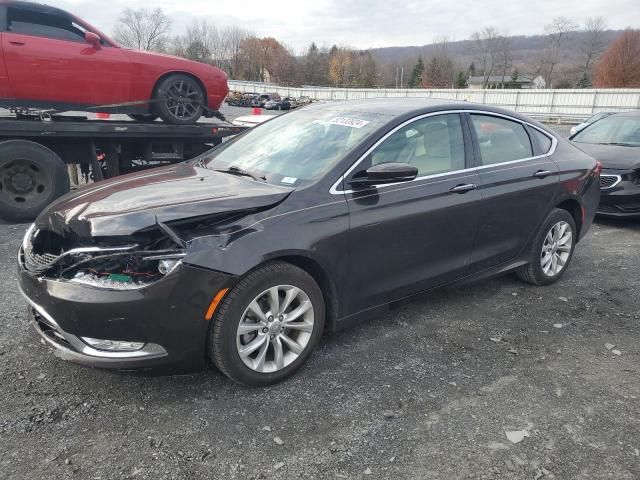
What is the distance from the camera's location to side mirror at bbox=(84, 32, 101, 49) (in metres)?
6.63

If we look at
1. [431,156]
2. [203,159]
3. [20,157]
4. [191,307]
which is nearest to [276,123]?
[203,159]

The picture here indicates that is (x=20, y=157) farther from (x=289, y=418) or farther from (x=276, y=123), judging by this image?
(x=289, y=418)

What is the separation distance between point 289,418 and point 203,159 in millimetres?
2239

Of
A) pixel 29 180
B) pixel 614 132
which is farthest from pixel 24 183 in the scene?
pixel 614 132

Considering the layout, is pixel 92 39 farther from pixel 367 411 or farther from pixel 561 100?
pixel 561 100

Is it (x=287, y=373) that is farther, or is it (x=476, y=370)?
(x=476, y=370)

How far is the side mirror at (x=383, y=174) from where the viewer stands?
3.15m

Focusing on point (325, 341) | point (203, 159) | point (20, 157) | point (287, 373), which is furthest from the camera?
point (20, 157)

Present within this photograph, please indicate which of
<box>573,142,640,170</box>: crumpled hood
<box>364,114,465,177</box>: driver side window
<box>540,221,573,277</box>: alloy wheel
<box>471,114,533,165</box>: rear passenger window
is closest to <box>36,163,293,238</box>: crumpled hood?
<box>364,114,465,177</box>: driver side window

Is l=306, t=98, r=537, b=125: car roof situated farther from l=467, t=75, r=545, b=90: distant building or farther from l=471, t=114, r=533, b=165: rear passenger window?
l=467, t=75, r=545, b=90: distant building

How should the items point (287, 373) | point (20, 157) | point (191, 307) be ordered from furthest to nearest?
point (20, 157) → point (287, 373) → point (191, 307)

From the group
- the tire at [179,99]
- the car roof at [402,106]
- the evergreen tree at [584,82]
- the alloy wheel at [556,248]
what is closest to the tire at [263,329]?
the car roof at [402,106]

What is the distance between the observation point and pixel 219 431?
2596 mm

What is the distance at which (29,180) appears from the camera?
247 inches
